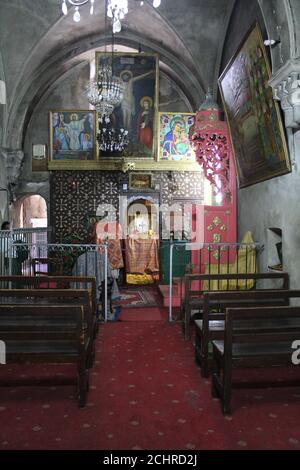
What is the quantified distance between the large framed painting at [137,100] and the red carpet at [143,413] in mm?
8739

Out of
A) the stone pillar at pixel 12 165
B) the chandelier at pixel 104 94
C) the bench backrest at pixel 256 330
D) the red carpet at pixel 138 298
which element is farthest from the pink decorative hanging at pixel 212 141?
the stone pillar at pixel 12 165

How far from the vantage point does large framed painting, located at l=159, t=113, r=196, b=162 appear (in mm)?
11977

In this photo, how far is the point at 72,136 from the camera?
1209 centimetres

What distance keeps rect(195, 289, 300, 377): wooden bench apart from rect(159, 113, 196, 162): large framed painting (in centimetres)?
848

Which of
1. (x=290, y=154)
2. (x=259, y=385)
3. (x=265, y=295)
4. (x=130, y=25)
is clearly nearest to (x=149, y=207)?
(x=130, y=25)

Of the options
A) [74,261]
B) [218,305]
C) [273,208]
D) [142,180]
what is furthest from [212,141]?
[142,180]

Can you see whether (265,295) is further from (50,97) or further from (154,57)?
(50,97)

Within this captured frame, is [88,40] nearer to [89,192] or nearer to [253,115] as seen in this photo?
[89,192]

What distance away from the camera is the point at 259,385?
341cm

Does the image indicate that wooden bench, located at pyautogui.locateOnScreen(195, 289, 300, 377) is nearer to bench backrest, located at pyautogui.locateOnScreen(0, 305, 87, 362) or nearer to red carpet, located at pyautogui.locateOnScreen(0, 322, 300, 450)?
red carpet, located at pyautogui.locateOnScreen(0, 322, 300, 450)

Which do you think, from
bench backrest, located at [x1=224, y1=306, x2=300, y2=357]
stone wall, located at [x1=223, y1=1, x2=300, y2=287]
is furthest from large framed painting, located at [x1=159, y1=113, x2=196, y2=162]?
bench backrest, located at [x1=224, y1=306, x2=300, y2=357]

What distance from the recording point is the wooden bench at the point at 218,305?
13.4ft

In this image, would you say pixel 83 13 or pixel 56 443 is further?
pixel 83 13

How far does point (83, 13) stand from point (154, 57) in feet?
7.33
